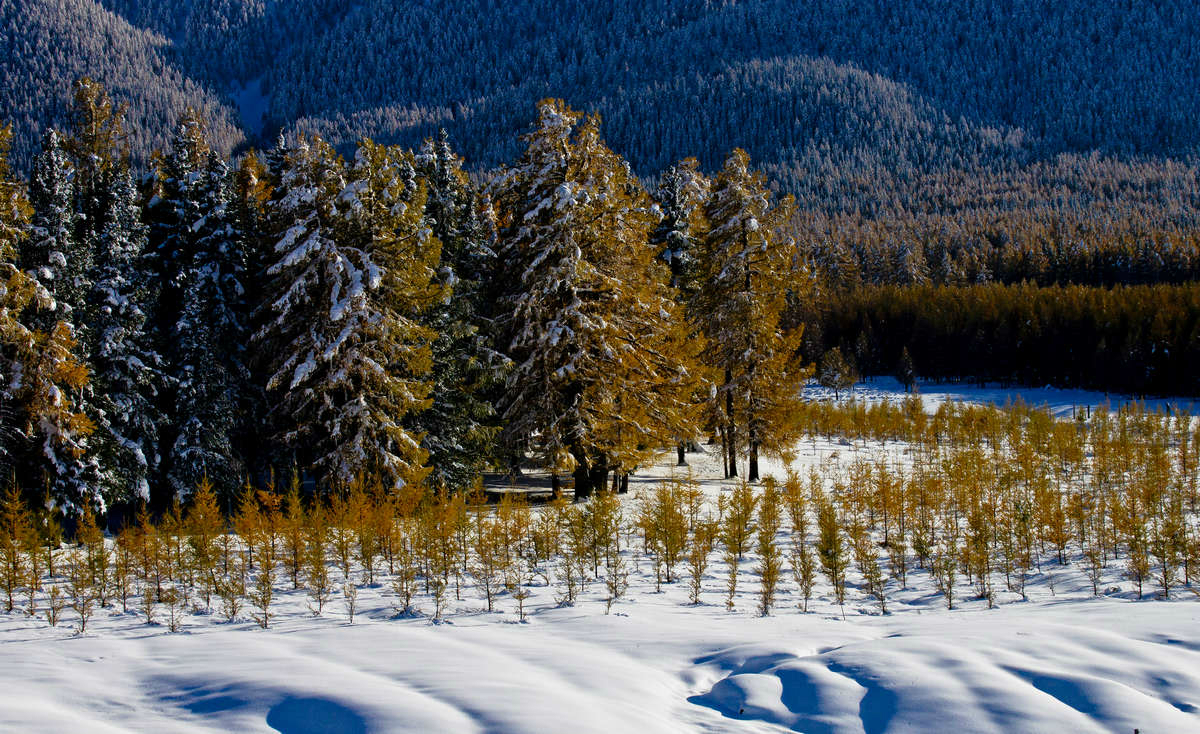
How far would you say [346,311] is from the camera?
692 inches

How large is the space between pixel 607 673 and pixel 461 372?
47.8 ft

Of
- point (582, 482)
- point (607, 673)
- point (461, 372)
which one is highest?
point (461, 372)

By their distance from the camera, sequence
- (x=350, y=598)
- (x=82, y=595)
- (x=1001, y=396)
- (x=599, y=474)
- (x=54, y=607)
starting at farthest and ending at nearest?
(x=1001, y=396)
(x=599, y=474)
(x=350, y=598)
(x=82, y=595)
(x=54, y=607)

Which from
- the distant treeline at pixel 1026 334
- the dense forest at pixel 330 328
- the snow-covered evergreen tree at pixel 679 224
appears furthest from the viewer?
the distant treeline at pixel 1026 334

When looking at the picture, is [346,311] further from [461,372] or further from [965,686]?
[965,686]

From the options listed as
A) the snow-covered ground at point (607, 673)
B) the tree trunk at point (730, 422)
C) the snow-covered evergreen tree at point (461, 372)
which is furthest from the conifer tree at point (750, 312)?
the snow-covered ground at point (607, 673)

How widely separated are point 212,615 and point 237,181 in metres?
19.3

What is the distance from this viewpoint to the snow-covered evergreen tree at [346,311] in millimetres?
17578

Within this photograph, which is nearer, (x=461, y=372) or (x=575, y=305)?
(x=575, y=305)

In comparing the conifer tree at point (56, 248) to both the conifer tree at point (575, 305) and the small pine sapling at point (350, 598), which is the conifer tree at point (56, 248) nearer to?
the conifer tree at point (575, 305)

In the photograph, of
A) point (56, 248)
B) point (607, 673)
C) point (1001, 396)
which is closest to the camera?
point (607, 673)

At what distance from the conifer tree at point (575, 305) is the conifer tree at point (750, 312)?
6.55 meters

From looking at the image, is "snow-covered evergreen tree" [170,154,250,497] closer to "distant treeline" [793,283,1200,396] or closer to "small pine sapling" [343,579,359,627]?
"small pine sapling" [343,579,359,627]

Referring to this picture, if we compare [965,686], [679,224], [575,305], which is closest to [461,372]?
[575,305]
